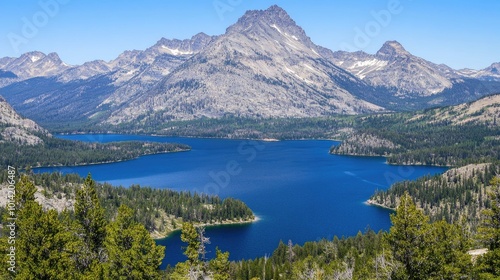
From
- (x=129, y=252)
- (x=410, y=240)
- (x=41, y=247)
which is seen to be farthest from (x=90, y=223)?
(x=410, y=240)

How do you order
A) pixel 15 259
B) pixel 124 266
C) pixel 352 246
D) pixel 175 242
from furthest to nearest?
pixel 175 242 → pixel 352 246 → pixel 124 266 → pixel 15 259

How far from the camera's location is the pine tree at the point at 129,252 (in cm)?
5938

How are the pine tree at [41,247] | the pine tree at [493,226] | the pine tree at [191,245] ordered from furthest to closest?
1. the pine tree at [191,245]
2. the pine tree at [493,226]
3. the pine tree at [41,247]

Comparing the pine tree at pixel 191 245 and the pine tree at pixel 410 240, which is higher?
the pine tree at pixel 410 240

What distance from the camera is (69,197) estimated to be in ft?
642

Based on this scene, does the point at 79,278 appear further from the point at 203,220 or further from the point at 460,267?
the point at 203,220

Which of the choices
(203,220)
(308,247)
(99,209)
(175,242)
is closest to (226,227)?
(203,220)

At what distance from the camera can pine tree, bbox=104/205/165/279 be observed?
195ft

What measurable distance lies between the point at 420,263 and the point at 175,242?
12928 centimetres

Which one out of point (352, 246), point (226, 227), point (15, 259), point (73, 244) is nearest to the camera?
point (15, 259)

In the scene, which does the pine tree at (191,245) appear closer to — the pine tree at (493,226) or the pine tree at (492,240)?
the pine tree at (492,240)

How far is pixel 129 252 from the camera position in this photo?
59.5 m

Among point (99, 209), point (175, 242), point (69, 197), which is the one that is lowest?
point (175, 242)

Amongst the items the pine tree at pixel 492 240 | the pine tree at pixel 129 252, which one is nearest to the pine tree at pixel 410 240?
the pine tree at pixel 492 240
